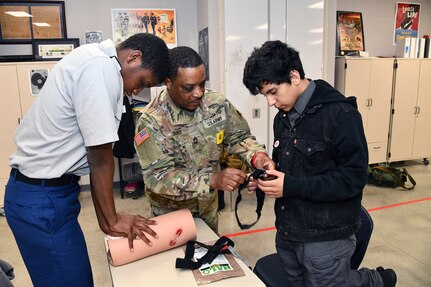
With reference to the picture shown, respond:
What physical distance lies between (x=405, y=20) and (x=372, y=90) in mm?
1763

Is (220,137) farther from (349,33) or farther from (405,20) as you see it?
(405,20)

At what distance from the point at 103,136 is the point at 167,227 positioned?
1.68 feet

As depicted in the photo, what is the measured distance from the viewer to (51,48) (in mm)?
4484

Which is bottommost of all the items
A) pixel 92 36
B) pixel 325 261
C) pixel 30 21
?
pixel 325 261

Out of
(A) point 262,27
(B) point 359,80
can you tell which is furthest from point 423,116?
(A) point 262,27

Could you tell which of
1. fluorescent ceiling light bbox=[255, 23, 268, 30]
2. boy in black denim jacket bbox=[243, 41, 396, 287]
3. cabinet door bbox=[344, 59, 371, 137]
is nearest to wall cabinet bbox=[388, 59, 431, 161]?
cabinet door bbox=[344, 59, 371, 137]

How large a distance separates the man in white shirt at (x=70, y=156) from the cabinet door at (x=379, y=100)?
454cm

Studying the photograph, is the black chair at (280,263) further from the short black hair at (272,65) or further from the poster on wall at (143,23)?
the poster on wall at (143,23)

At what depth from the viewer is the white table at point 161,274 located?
1.31m

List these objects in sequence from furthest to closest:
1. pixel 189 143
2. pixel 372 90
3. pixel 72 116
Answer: pixel 372 90
pixel 189 143
pixel 72 116

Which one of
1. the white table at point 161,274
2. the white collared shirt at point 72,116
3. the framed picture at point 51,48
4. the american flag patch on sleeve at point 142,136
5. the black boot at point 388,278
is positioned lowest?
the black boot at point 388,278

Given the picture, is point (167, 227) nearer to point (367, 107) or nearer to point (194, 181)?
point (194, 181)

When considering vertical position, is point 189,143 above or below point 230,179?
above

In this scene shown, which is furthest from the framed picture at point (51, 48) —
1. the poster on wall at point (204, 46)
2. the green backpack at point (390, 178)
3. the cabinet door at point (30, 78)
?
the green backpack at point (390, 178)
